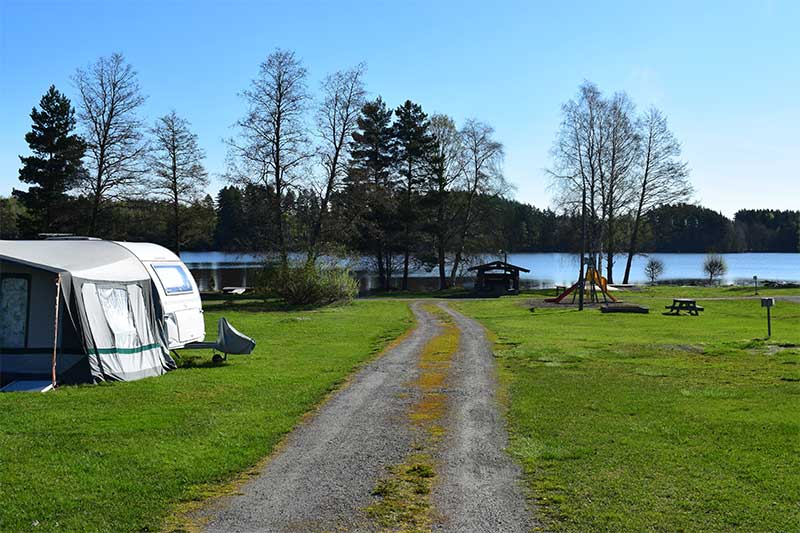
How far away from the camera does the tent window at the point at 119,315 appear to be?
543 inches

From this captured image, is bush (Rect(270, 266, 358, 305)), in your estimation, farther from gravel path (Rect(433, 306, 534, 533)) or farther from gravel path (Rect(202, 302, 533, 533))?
gravel path (Rect(433, 306, 534, 533))

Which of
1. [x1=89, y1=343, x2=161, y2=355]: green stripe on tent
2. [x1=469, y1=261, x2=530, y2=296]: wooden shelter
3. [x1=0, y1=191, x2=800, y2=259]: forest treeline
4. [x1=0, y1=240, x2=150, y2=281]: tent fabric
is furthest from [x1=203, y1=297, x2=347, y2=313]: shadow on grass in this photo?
[x1=89, y1=343, x2=161, y2=355]: green stripe on tent

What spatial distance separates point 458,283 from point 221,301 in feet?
88.5

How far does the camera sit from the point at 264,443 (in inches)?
342

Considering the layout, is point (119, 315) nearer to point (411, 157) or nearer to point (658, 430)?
point (658, 430)

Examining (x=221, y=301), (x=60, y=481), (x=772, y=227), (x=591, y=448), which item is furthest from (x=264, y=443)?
(x=772, y=227)

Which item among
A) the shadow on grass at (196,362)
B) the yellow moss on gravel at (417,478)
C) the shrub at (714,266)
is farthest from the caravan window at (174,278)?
the shrub at (714,266)

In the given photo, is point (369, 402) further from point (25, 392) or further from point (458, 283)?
point (458, 283)

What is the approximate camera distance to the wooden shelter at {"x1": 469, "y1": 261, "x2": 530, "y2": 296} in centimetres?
4968

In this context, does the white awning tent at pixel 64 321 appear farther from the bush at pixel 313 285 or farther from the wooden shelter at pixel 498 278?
the wooden shelter at pixel 498 278

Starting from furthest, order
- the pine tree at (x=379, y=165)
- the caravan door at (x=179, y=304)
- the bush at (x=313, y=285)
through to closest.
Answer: the pine tree at (x=379, y=165) → the bush at (x=313, y=285) → the caravan door at (x=179, y=304)

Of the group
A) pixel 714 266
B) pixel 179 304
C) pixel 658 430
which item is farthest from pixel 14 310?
pixel 714 266

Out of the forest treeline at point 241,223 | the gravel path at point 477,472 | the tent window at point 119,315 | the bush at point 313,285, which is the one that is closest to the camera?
the gravel path at point 477,472

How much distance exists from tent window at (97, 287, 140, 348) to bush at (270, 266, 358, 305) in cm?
2261
